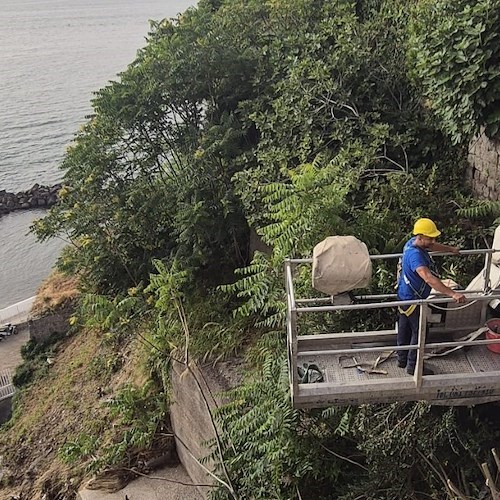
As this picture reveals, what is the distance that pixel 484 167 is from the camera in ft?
29.3

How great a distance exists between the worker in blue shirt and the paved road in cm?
1740

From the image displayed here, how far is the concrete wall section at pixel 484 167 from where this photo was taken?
8.66 meters

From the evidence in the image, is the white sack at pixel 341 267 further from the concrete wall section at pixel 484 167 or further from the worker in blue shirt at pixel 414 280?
the concrete wall section at pixel 484 167

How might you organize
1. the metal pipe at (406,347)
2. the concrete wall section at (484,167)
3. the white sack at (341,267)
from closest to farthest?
the metal pipe at (406,347), the white sack at (341,267), the concrete wall section at (484,167)

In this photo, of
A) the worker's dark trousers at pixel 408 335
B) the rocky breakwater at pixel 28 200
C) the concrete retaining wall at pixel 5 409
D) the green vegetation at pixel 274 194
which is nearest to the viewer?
the worker's dark trousers at pixel 408 335

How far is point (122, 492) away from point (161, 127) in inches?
309

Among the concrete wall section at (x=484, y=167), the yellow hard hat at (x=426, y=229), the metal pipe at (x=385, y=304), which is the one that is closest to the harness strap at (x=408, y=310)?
the metal pipe at (x=385, y=304)

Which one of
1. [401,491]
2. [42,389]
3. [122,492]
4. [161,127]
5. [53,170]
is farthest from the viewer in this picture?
[53,170]

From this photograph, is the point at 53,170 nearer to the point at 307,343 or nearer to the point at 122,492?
the point at 122,492

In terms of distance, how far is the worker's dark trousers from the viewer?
5508 millimetres

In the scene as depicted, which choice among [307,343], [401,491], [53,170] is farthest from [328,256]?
[53,170]

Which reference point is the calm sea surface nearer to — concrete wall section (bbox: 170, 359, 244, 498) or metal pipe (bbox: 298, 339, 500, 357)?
concrete wall section (bbox: 170, 359, 244, 498)

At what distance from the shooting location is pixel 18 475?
44.7ft

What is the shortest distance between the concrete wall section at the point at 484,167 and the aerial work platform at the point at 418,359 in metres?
3.14
